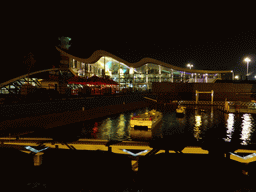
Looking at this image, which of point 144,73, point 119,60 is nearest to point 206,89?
point 144,73

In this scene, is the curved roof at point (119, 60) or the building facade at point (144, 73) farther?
the building facade at point (144, 73)

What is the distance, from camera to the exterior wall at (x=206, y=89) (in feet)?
125

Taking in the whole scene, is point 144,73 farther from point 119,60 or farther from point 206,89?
point 206,89

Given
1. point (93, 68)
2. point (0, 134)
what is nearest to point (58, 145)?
point (0, 134)

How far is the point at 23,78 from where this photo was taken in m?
34.1

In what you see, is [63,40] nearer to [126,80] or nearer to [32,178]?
[126,80]

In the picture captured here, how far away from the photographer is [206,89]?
3838 cm

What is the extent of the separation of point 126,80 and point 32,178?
4192 cm

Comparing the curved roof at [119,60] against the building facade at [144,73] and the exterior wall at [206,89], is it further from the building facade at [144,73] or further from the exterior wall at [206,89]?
the exterior wall at [206,89]

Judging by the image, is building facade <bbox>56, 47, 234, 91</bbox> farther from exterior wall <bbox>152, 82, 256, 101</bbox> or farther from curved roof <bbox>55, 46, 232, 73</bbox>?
exterior wall <bbox>152, 82, 256, 101</bbox>

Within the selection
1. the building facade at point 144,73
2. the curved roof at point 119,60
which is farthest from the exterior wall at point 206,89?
the building facade at point 144,73

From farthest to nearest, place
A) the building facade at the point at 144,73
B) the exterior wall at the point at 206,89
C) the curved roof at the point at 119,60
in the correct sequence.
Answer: the building facade at the point at 144,73
the curved roof at the point at 119,60
the exterior wall at the point at 206,89

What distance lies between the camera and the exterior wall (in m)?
38.2

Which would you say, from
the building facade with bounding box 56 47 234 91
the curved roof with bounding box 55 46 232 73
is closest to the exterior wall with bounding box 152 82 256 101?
the curved roof with bounding box 55 46 232 73
